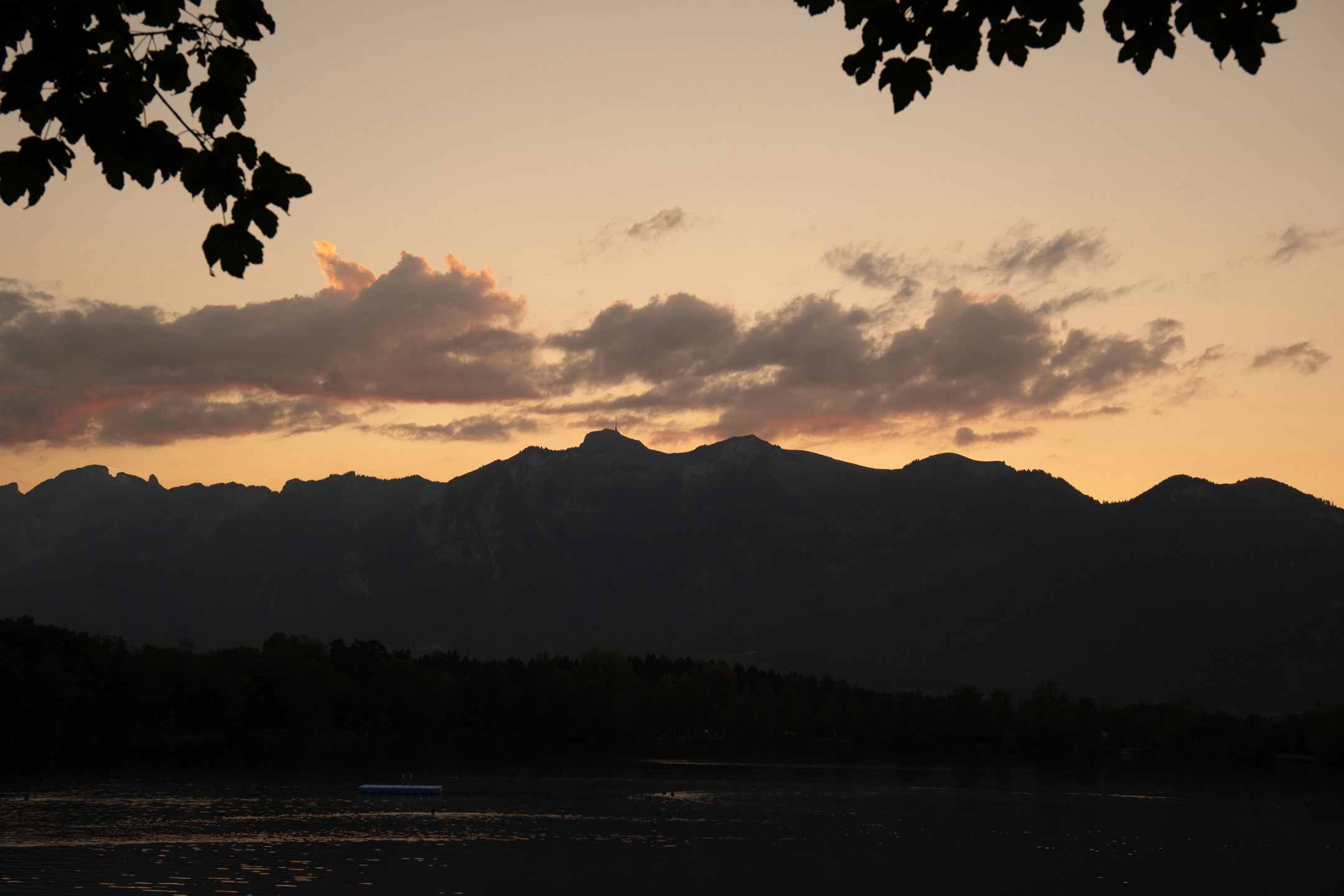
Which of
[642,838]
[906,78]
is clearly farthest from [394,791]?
[906,78]

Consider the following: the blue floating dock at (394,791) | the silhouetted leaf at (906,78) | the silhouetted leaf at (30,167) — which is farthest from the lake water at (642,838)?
the silhouetted leaf at (906,78)

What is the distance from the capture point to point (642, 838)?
350 ft

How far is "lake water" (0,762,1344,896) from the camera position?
82.3 metres

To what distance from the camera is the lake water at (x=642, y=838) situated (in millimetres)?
82312

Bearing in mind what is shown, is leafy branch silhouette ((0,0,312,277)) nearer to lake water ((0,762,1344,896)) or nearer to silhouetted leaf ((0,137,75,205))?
silhouetted leaf ((0,137,75,205))

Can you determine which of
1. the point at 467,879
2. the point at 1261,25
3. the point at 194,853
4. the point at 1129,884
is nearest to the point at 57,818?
the point at 194,853

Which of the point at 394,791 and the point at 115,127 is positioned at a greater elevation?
the point at 115,127

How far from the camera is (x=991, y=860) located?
98.4 meters

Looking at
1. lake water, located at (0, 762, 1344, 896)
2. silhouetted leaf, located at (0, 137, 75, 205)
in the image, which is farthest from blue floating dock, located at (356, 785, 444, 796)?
silhouetted leaf, located at (0, 137, 75, 205)

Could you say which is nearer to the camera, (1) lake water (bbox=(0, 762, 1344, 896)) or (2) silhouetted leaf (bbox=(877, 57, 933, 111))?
(2) silhouetted leaf (bbox=(877, 57, 933, 111))

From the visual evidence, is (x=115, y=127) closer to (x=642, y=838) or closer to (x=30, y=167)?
(x=30, y=167)

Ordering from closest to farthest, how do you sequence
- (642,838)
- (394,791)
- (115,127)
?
1. (115,127)
2. (642,838)
3. (394,791)

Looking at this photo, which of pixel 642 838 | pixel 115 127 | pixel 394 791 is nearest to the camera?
pixel 115 127

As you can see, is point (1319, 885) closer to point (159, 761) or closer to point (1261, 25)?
point (1261, 25)
